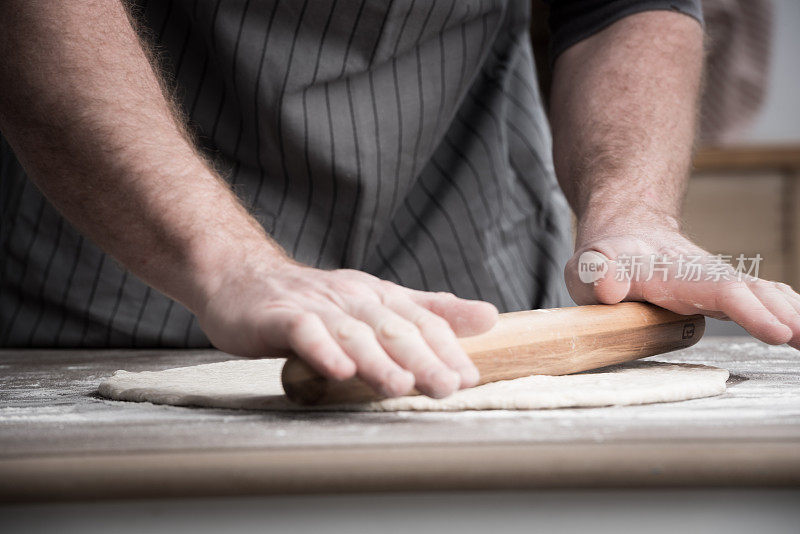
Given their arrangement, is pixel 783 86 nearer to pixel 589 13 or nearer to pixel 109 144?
pixel 589 13

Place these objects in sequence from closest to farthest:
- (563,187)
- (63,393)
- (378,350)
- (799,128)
A: (378,350)
(63,393)
(563,187)
(799,128)

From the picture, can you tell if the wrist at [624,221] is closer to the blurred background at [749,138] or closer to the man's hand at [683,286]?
the man's hand at [683,286]

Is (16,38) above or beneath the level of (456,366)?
above

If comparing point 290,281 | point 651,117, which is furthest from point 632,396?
point 651,117

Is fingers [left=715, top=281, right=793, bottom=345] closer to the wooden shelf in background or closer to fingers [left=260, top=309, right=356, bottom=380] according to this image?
fingers [left=260, top=309, right=356, bottom=380]

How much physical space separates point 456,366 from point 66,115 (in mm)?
453

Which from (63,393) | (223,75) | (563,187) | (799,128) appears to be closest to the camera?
(63,393)

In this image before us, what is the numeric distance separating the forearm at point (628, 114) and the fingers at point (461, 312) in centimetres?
47

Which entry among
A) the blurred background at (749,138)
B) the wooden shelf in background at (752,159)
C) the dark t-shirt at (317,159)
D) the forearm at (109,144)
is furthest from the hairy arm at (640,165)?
the wooden shelf in background at (752,159)

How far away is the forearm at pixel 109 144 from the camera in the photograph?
662 mm

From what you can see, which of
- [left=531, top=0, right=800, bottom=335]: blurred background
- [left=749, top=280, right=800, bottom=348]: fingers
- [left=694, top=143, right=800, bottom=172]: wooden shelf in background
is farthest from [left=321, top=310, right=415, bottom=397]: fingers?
[left=694, top=143, right=800, bottom=172]: wooden shelf in background

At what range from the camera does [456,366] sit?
522mm

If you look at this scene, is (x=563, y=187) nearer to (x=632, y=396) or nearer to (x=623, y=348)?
(x=623, y=348)

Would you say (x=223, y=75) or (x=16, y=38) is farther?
(x=223, y=75)
